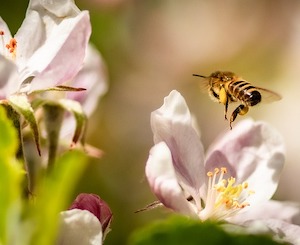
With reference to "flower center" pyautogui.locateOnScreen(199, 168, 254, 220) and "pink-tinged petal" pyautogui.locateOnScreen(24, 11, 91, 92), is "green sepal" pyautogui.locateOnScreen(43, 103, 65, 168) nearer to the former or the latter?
"pink-tinged petal" pyautogui.locateOnScreen(24, 11, 91, 92)

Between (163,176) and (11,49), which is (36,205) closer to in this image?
(163,176)

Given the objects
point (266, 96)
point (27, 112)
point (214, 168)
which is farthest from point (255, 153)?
point (27, 112)

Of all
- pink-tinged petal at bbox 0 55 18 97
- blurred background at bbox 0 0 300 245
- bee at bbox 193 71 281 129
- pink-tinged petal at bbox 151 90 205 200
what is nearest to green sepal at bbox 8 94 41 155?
pink-tinged petal at bbox 0 55 18 97

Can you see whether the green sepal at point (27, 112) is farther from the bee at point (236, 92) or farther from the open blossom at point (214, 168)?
the bee at point (236, 92)

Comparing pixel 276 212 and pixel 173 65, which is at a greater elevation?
pixel 276 212

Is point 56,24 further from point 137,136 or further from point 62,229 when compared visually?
point 137,136

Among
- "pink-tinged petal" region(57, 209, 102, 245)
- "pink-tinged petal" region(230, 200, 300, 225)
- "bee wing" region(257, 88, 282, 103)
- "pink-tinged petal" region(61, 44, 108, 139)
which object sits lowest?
"pink-tinged petal" region(230, 200, 300, 225)
